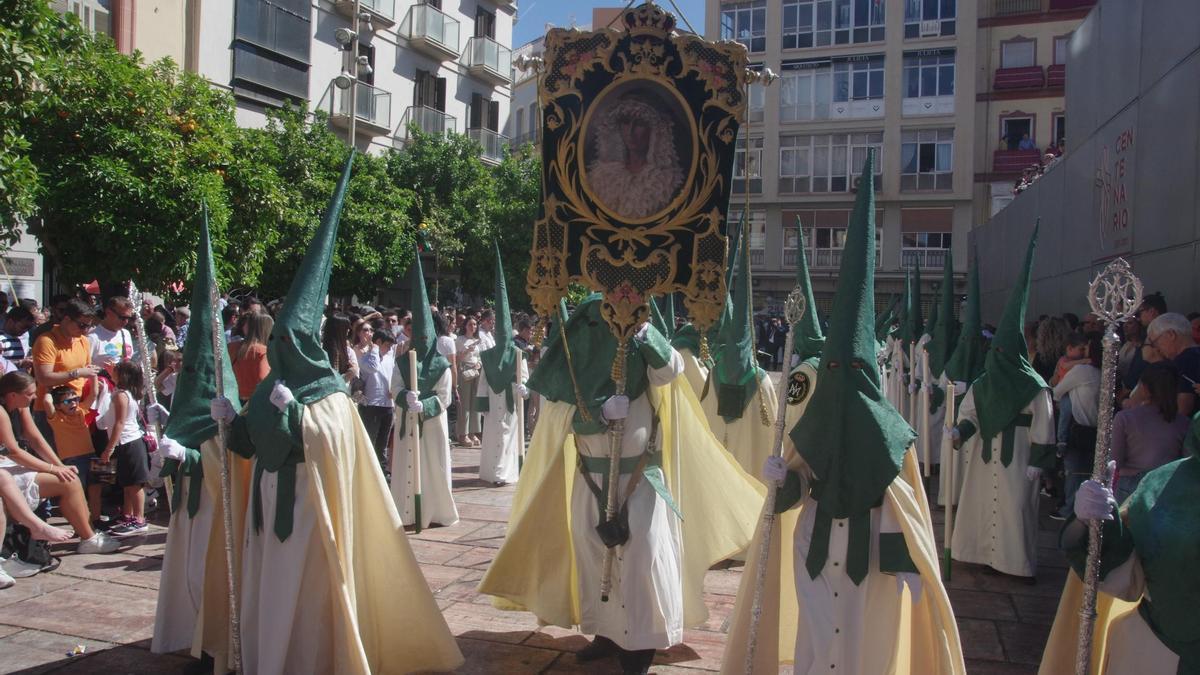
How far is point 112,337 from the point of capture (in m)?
9.39

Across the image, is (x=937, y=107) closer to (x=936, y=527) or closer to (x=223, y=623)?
(x=936, y=527)

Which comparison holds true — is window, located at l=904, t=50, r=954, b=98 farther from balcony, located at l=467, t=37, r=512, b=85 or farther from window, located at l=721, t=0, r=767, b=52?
balcony, located at l=467, t=37, r=512, b=85

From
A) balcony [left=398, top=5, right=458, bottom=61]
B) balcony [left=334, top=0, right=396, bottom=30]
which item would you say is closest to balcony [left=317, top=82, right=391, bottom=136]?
balcony [left=334, top=0, right=396, bottom=30]

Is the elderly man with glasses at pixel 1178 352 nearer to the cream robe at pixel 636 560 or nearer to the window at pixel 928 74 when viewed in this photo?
the cream robe at pixel 636 560

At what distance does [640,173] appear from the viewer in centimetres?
541

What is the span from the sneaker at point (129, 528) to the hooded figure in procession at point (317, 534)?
3.58m

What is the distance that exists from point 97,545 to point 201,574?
106 inches

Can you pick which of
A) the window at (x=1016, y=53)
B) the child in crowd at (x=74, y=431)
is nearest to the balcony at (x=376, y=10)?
the child in crowd at (x=74, y=431)

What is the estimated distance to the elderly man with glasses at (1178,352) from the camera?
5941mm

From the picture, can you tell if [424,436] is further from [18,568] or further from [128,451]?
[18,568]

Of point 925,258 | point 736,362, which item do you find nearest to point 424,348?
point 736,362

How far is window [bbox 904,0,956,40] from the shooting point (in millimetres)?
35562

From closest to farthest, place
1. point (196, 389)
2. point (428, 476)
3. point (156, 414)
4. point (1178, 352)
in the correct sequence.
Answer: point (196, 389) < point (156, 414) < point (1178, 352) < point (428, 476)

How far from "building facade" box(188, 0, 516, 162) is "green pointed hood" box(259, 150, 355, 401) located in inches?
522
